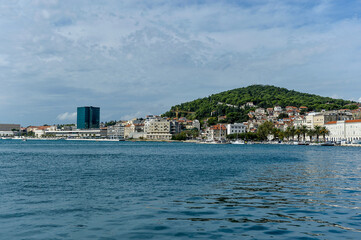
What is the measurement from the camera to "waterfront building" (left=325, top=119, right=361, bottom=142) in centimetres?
9619

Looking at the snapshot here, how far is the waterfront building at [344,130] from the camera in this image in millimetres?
96188

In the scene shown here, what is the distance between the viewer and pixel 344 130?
3979 inches

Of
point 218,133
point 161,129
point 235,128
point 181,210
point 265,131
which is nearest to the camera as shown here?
point 181,210

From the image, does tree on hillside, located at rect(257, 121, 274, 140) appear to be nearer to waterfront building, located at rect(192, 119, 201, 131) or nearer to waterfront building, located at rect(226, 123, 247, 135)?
waterfront building, located at rect(226, 123, 247, 135)

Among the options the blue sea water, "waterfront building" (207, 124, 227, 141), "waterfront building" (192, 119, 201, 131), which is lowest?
the blue sea water

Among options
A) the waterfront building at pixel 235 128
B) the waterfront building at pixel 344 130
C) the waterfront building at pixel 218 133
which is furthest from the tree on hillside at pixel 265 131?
the waterfront building at pixel 218 133

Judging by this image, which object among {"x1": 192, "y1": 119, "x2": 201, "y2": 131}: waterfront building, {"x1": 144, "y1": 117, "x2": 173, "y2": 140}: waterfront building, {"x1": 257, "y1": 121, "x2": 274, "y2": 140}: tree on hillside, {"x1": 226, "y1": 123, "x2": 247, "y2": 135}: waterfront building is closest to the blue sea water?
{"x1": 257, "y1": 121, "x2": 274, "y2": 140}: tree on hillside

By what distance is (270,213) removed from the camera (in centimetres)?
1102

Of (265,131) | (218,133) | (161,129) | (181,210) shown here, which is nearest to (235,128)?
(218,133)

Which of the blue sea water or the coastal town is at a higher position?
the coastal town

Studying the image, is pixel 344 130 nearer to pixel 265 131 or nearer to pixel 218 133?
pixel 265 131

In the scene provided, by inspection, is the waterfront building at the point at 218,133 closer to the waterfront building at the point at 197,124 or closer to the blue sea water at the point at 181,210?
the waterfront building at the point at 197,124

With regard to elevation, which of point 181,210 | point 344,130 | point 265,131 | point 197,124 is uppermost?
point 197,124

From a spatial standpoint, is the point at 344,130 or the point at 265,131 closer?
the point at 344,130
